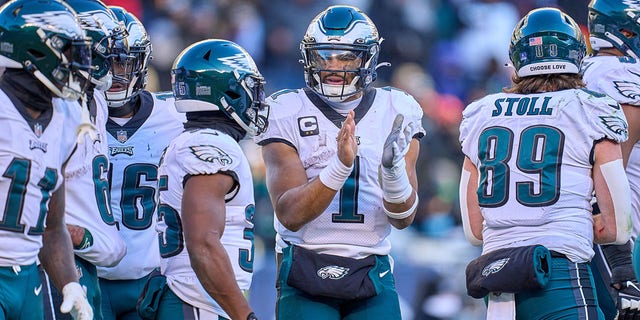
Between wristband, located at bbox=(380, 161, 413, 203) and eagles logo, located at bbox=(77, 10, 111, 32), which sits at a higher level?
eagles logo, located at bbox=(77, 10, 111, 32)

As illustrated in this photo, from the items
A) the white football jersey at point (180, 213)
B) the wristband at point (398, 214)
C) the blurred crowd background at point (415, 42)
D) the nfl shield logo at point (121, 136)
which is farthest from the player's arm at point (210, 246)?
the blurred crowd background at point (415, 42)

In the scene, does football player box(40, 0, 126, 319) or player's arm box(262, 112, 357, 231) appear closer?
player's arm box(262, 112, 357, 231)

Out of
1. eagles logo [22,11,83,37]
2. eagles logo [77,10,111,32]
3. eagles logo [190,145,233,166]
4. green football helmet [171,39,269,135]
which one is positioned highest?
eagles logo [77,10,111,32]

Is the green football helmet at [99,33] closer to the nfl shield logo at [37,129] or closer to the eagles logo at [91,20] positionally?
the eagles logo at [91,20]

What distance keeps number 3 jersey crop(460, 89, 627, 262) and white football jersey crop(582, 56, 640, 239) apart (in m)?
0.59

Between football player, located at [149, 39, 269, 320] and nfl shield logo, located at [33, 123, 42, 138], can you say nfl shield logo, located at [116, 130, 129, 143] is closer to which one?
football player, located at [149, 39, 269, 320]

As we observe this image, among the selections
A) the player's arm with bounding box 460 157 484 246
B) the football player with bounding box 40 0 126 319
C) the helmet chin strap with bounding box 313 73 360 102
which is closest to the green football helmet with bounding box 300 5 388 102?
the helmet chin strap with bounding box 313 73 360 102

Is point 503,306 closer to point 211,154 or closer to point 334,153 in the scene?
point 334,153

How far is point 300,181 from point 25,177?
1499 millimetres

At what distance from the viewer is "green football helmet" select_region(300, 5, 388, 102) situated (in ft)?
18.3

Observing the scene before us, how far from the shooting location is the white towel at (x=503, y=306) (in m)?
5.11

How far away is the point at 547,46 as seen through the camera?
17.3ft

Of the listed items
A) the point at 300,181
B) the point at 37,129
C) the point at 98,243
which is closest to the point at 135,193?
the point at 98,243

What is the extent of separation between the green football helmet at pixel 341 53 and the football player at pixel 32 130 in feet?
4.53
